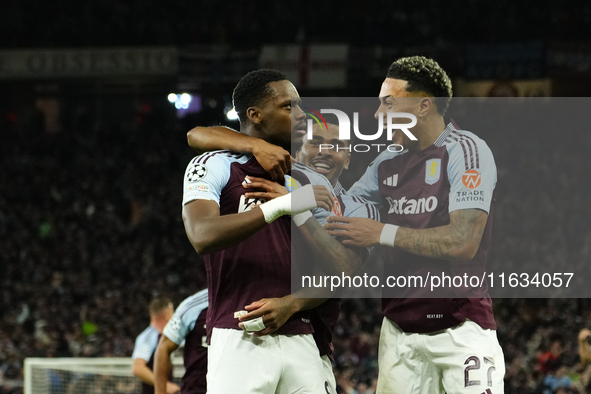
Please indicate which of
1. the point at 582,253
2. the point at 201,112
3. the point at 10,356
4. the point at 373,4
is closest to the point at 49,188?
the point at 201,112

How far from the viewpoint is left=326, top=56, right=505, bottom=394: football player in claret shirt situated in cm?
346

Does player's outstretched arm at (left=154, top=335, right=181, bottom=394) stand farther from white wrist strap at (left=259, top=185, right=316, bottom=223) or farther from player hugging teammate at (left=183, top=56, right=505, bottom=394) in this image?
white wrist strap at (left=259, top=185, right=316, bottom=223)

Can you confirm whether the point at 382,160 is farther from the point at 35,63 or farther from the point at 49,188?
the point at 35,63

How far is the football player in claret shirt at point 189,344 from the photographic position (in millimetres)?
5051

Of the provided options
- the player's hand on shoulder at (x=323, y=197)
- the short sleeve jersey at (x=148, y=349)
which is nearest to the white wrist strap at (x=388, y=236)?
the player's hand on shoulder at (x=323, y=197)

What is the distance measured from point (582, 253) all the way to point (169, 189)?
54.3ft

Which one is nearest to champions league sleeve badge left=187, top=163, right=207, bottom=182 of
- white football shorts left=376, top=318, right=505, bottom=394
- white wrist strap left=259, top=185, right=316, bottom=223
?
white wrist strap left=259, top=185, right=316, bottom=223

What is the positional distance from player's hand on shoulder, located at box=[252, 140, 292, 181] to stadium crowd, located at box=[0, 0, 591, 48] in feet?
54.7

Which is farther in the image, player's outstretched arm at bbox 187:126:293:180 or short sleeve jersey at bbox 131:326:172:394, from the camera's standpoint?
short sleeve jersey at bbox 131:326:172:394

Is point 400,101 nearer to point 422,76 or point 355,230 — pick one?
point 422,76

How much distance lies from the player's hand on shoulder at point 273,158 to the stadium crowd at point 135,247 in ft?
3.39

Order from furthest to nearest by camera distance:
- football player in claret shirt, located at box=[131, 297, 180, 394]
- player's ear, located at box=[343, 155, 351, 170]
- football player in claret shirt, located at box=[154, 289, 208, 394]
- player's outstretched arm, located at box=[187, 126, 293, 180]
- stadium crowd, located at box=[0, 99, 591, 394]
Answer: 1. football player in claret shirt, located at box=[131, 297, 180, 394]
2. football player in claret shirt, located at box=[154, 289, 208, 394]
3. stadium crowd, located at box=[0, 99, 591, 394]
4. player's ear, located at box=[343, 155, 351, 170]
5. player's outstretched arm, located at box=[187, 126, 293, 180]

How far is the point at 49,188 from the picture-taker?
20.3 meters

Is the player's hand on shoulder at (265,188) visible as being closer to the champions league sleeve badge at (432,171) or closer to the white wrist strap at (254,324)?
the white wrist strap at (254,324)
